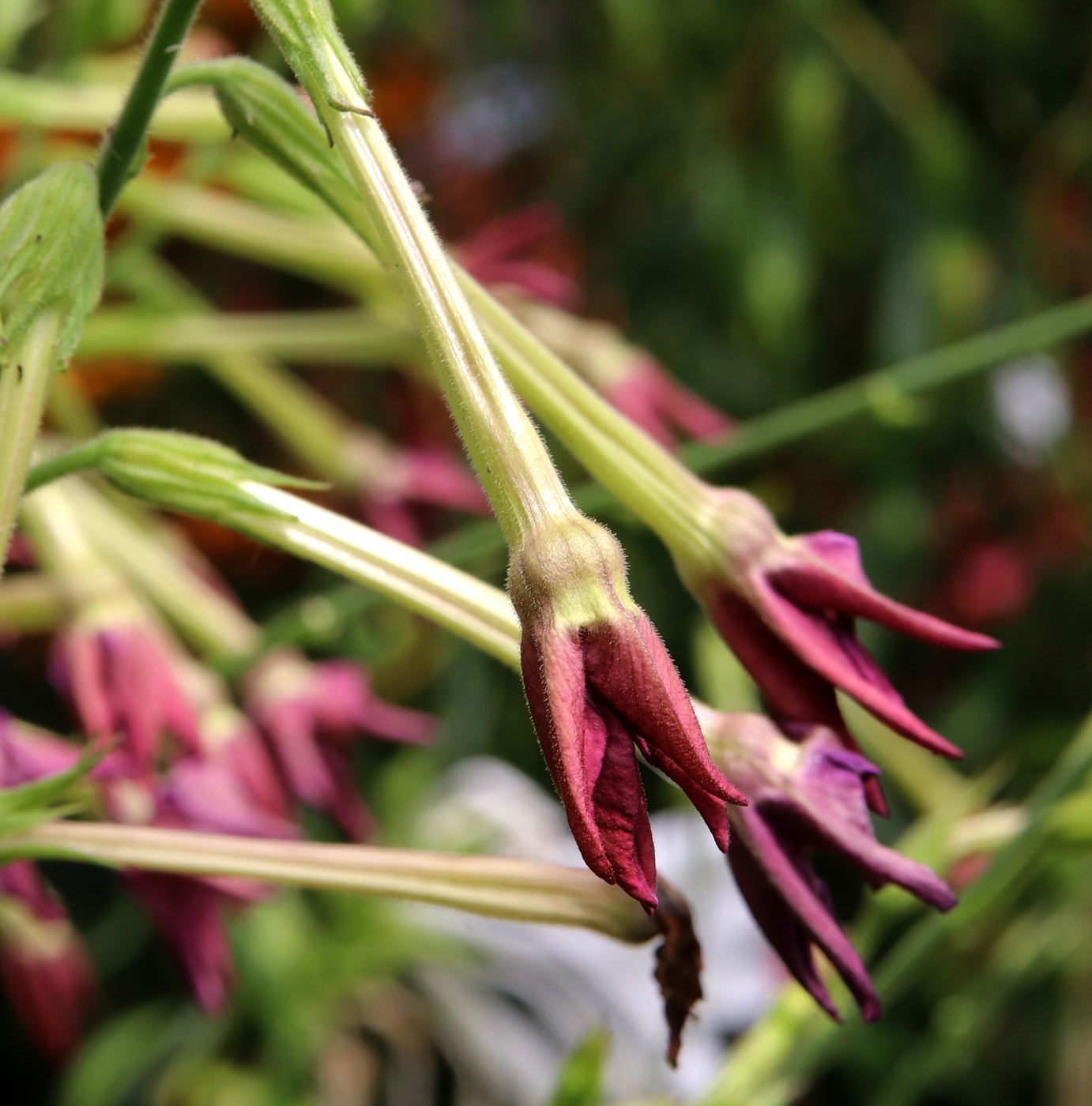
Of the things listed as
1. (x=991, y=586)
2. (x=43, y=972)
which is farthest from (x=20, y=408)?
(x=991, y=586)

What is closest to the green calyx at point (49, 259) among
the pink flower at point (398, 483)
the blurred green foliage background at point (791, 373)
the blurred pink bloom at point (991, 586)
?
the pink flower at point (398, 483)

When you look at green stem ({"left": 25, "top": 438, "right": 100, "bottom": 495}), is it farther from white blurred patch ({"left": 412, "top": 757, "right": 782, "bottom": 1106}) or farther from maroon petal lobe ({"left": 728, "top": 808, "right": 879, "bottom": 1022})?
white blurred patch ({"left": 412, "top": 757, "right": 782, "bottom": 1106})

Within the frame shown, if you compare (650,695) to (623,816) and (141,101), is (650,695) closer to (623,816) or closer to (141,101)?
(623,816)

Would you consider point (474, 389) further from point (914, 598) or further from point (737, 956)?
point (914, 598)

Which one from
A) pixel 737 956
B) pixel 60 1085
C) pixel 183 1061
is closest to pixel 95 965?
pixel 183 1061

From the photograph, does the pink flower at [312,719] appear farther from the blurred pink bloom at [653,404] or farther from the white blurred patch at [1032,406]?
the white blurred patch at [1032,406]
